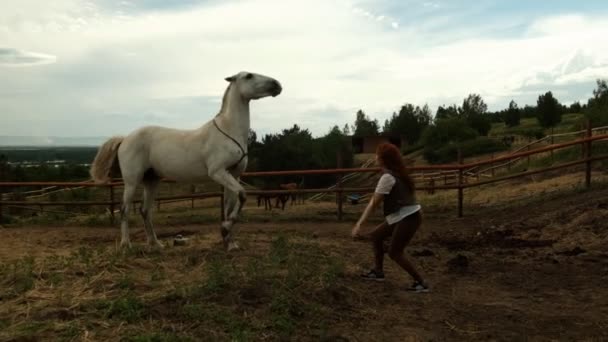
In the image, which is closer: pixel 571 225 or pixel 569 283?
pixel 569 283

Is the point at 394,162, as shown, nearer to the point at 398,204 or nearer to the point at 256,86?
the point at 398,204

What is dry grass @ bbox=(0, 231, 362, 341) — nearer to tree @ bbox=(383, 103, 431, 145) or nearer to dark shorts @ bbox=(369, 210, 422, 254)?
dark shorts @ bbox=(369, 210, 422, 254)

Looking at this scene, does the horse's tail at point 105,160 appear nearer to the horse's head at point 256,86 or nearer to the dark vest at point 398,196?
the horse's head at point 256,86

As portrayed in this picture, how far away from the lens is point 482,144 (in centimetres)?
4200

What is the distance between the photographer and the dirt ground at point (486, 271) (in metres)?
3.78

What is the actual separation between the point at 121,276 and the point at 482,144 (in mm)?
40726

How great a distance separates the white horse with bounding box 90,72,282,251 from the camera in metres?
5.90

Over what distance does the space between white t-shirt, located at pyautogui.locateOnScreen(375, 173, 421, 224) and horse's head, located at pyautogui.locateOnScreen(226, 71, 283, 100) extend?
6.48ft

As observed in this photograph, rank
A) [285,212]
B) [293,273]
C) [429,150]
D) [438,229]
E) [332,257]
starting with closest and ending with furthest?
1. [293,273]
2. [332,257]
3. [438,229]
4. [285,212]
5. [429,150]

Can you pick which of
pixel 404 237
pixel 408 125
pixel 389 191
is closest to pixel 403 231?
pixel 404 237

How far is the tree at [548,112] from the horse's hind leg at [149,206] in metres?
48.4

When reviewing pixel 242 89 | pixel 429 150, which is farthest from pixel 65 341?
pixel 429 150

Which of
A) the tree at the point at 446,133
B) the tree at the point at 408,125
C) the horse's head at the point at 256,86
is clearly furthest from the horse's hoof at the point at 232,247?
the tree at the point at 408,125

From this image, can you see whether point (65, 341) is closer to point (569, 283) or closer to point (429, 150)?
point (569, 283)
